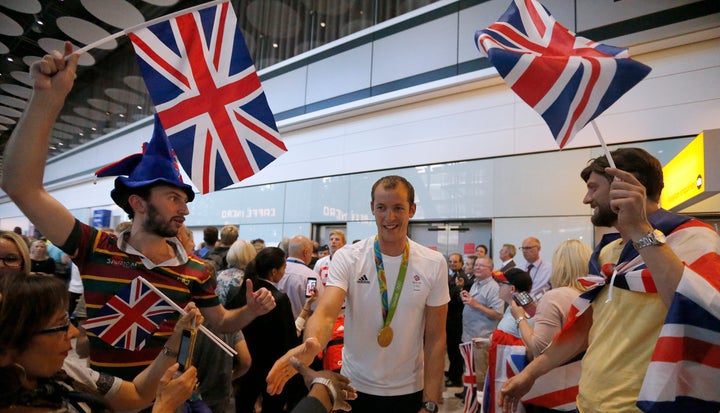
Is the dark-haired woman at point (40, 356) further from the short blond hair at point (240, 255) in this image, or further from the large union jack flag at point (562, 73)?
Answer: the short blond hair at point (240, 255)

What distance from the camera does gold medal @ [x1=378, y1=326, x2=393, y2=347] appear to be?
1926 mm

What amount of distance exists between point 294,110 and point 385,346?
374 inches

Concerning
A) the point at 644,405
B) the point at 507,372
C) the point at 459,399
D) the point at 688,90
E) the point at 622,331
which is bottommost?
the point at 459,399

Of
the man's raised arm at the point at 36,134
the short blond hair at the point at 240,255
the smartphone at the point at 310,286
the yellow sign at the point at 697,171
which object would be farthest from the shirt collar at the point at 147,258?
the yellow sign at the point at 697,171

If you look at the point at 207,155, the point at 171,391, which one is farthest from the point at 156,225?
the point at 171,391

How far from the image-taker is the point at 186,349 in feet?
4.85

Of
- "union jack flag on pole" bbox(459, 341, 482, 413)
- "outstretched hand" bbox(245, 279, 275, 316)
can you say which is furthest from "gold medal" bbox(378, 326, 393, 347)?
"union jack flag on pole" bbox(459, 341, 482, 413)

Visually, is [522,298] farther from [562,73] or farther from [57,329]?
[57,329]

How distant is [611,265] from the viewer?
1689 mm

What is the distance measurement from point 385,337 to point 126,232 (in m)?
1.30

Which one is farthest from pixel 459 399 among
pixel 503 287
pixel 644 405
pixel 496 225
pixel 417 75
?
pixel 417 75

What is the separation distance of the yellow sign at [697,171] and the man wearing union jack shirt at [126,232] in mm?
3839

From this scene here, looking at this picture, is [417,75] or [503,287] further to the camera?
[417,75]

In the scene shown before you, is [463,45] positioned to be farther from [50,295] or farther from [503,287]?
[50,295]
